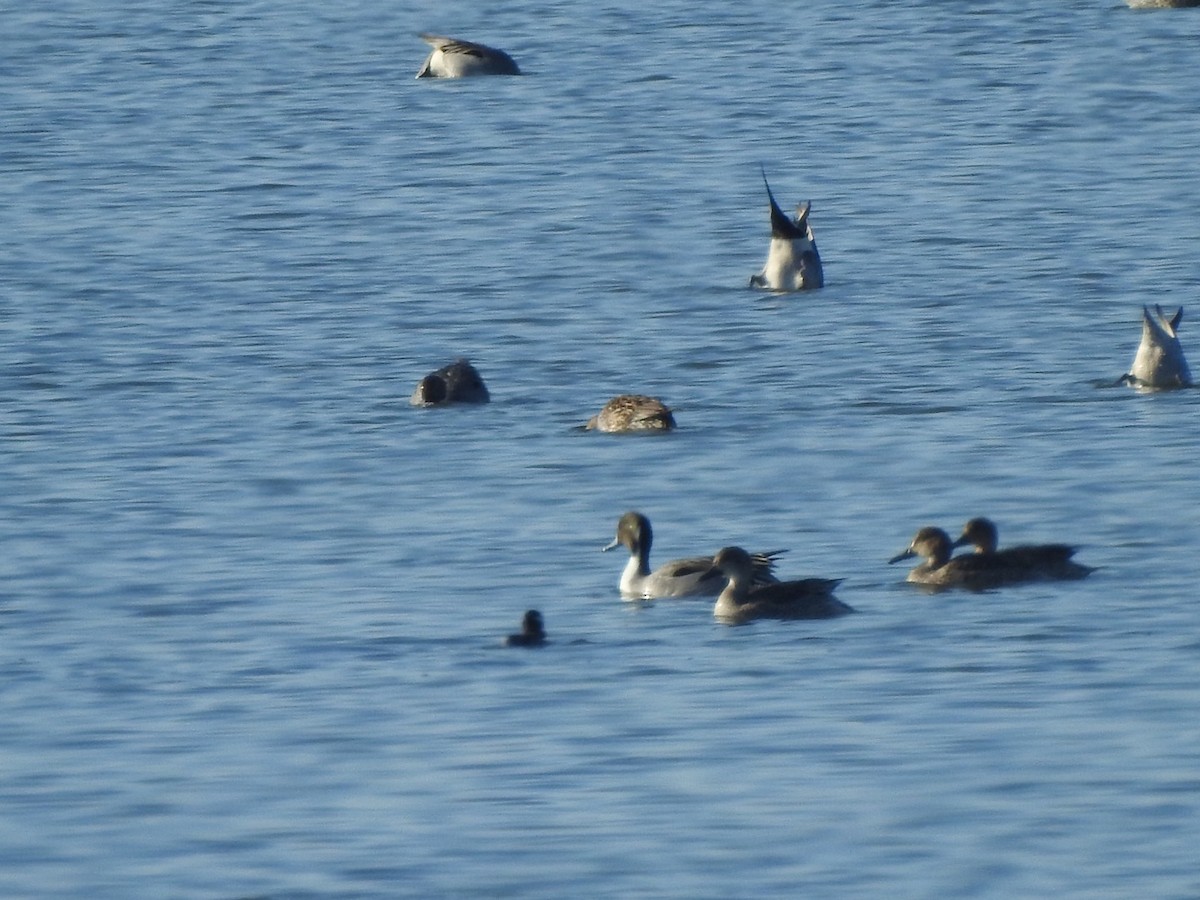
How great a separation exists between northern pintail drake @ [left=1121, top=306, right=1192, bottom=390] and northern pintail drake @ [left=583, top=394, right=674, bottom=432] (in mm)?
2884

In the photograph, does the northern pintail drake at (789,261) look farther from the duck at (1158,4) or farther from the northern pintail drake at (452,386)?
the duck at (1158,4)

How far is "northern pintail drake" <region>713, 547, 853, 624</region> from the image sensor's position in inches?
489

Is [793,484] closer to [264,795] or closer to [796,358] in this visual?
[796,358]

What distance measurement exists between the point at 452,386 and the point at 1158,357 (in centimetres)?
392

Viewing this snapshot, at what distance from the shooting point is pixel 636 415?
16.4 m

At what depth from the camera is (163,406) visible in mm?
18016

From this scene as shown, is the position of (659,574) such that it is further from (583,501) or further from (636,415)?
(636,415)

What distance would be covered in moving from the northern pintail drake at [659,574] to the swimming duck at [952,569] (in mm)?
612

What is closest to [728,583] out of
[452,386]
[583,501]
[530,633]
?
[530,633]

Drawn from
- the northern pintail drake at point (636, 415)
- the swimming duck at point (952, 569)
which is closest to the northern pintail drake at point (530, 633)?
the swimming duck at point (952, 569)

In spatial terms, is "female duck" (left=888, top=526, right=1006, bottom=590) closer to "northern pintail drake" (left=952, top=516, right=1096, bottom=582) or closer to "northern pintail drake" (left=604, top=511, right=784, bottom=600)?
"northern pintail drake" (left=952, top=516, right=1096, bottom=582)

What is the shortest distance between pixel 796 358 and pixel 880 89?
52.0 feet

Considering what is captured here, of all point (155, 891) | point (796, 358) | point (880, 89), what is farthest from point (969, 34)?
point (155, 891)

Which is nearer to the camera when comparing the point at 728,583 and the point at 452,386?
the point at 728,583
